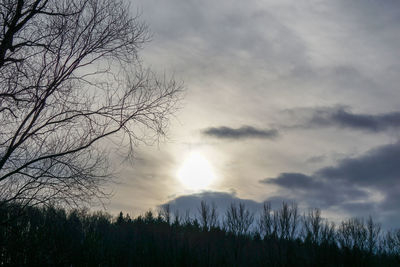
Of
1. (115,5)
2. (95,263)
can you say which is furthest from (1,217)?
(115,5)

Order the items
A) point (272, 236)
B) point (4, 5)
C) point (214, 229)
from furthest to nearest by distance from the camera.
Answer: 1. point (214, 229)
2. point (272, 236)
3. point (4, 5)

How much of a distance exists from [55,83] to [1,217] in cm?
591

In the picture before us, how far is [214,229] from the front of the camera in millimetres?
44469

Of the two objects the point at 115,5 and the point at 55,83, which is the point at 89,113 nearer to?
the point at 55,83

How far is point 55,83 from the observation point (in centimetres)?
1457

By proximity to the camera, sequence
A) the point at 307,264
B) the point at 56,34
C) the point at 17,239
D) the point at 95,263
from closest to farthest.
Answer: the point at 56,34
the point at 17,239
the point at 95,263
the point at 307,264

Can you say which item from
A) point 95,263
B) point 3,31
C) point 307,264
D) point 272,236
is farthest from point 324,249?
point 3,31

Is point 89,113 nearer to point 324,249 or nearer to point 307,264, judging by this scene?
point 307,264

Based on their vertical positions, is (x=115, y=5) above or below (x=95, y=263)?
above

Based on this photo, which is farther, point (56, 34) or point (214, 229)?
point (214, 229)

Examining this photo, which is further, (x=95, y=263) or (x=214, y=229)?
(x=214, y=229)

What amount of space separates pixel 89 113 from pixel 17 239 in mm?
6986

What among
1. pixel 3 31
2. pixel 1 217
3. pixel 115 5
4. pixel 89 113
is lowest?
pixel 1 217

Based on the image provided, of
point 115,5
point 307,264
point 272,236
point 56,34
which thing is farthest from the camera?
point 272,236
